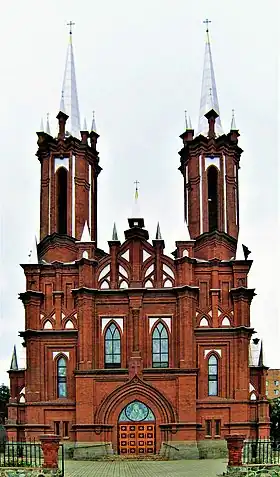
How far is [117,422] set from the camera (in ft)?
155

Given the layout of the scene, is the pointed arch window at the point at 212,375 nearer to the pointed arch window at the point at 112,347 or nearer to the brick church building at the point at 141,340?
the brick church building at the point at 141,340

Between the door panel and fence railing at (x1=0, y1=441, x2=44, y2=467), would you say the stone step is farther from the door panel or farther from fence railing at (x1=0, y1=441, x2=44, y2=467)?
→ fence railing at (x1=0, y1=441, x2=44, y2=467)

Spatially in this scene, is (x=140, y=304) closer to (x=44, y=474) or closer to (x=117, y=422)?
(x=117, y=422)

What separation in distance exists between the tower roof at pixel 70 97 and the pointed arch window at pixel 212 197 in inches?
348

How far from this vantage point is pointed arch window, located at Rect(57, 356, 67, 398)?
48219mm

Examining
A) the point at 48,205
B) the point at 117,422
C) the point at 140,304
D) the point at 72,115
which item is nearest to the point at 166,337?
the point at 140,304

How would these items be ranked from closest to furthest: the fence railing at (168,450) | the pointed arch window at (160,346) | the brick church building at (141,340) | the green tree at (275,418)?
the fence railing at (168,450) < the brick church building at (141,340) < the pointed arch window at (160,346) < the green tree at (275,418)

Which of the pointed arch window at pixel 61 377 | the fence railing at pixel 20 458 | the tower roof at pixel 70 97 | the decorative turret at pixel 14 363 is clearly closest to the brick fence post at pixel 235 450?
the fence railing at pixel 20 458

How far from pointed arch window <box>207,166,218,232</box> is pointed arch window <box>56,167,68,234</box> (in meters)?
8.76

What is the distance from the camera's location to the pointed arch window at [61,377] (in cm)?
4822

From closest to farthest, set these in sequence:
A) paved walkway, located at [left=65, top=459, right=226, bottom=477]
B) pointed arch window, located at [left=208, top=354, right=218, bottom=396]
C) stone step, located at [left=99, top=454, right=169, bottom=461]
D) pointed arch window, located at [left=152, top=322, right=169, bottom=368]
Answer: paved walkway, located at [left=65, top=459, right=226, bottom=477], stone step, located at [left=99, top=454, right=169, bottom=461], pointed arch window, located at [left=208, top=354, right=218, bottom=396], pointed arch window, located at [left=152, top=322, right=169, bottom=368]

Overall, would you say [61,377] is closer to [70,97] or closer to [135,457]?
[135,457]

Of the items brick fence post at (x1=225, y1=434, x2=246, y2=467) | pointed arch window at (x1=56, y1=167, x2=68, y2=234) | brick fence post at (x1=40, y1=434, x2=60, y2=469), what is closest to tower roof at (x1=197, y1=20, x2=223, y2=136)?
pointed arch window at (x1=56, y1=167, x2=68, y2=234)

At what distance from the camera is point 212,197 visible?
171 feet
